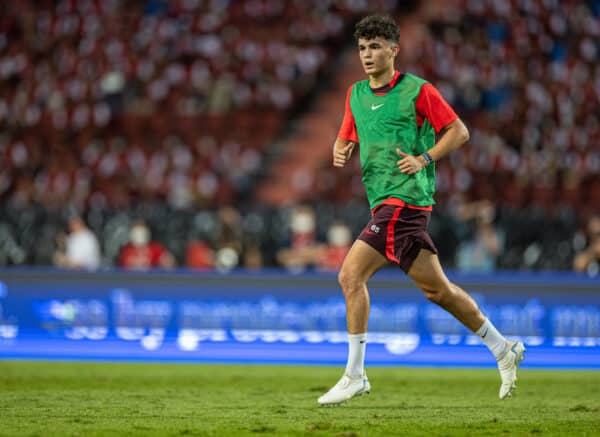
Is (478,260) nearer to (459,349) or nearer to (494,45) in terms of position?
(459,349)

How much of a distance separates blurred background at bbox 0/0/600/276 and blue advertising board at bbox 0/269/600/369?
10.8 ft

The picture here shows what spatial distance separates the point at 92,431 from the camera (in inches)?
215

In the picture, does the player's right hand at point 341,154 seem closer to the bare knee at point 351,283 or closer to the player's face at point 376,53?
the player's face at point 376,53

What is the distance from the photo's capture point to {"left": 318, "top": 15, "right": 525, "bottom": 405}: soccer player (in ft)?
20.9

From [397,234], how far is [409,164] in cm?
47

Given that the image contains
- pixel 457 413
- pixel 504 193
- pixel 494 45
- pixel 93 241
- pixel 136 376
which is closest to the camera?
pixel 457 413

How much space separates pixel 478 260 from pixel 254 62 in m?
9.60

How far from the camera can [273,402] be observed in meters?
7.00

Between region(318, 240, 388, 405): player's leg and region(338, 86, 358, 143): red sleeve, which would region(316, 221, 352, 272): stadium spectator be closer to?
region(338, 86, 358, 143): red sleeve

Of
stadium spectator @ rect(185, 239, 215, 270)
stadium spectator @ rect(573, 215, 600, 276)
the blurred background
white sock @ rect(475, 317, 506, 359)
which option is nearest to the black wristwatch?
white sock @ rect(475, 317, 506, 359)

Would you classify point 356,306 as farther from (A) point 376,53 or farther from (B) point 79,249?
(B) point 79,249

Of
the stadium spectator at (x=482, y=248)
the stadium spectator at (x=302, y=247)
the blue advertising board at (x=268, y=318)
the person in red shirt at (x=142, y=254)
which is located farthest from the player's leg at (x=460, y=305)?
the person in red shirt at (x=142, y=254)

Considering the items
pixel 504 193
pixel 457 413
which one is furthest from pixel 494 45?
pixel 457 413

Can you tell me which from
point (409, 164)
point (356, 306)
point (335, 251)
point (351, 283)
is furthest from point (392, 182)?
point (335, 251)
